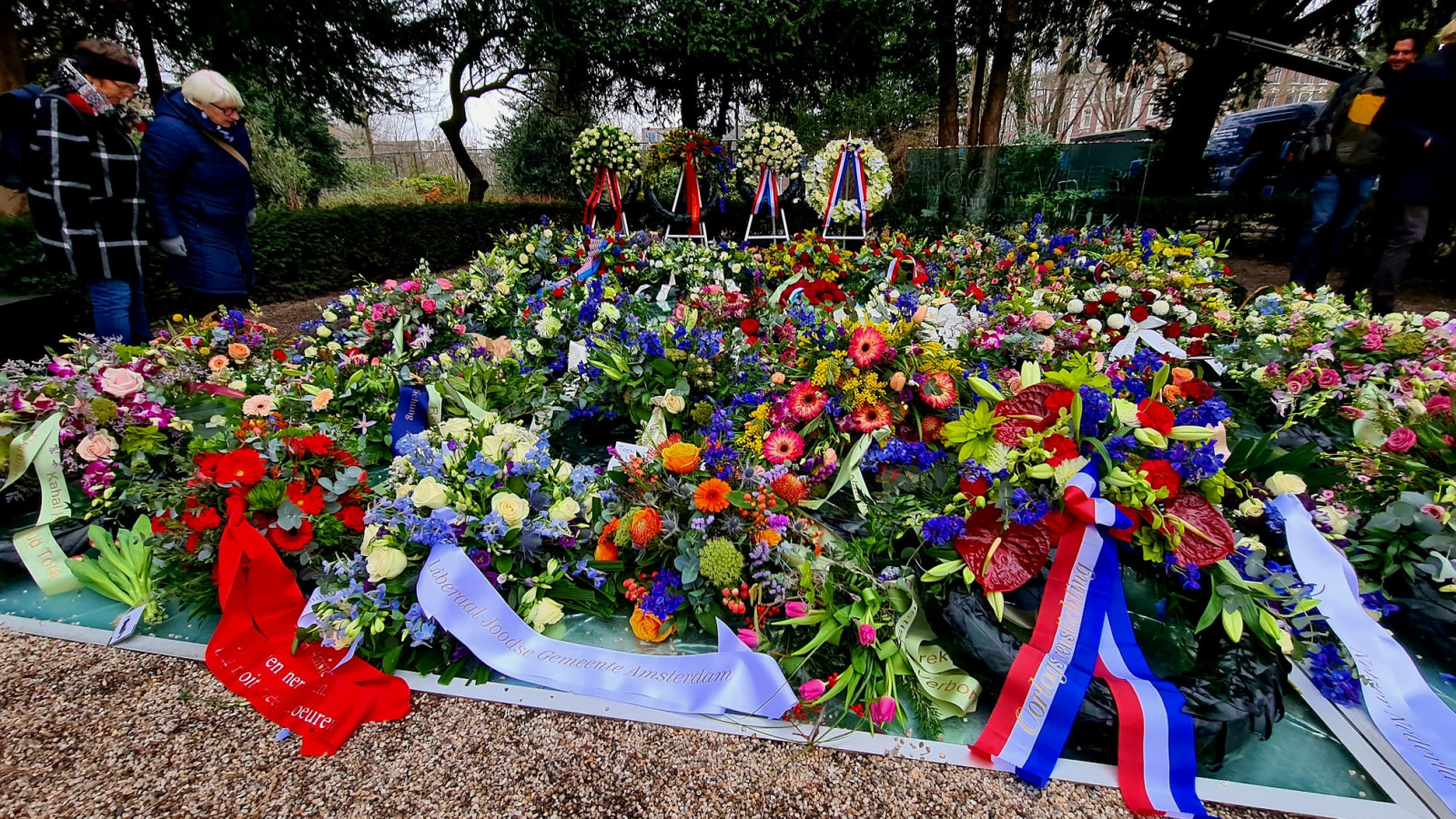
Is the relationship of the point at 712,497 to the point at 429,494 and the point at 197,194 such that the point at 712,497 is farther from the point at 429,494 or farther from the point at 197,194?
the point at 197,194

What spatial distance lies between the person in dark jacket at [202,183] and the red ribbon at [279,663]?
2.33 metres

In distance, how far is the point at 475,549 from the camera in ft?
5.90

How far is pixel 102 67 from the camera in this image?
9.48ft

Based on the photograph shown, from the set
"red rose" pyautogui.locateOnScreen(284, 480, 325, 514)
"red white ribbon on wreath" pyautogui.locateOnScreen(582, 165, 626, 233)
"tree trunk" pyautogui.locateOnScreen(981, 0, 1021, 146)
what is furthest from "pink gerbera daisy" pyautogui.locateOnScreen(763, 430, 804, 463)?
"tree trunk" pyautogui.locateOnScreen(981, 0, 1021, 146)

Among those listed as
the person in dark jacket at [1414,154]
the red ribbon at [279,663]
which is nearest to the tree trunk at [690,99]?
the person in dark jacket at [1414,154]

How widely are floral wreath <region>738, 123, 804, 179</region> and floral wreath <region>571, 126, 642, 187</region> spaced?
126 cm

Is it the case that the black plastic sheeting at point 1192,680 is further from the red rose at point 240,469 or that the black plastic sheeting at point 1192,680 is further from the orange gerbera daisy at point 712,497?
the red rose at point 240,469

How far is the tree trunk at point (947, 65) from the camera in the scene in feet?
32.8

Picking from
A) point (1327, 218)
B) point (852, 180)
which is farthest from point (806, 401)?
point (852, 180)

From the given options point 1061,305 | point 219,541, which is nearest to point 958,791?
point 219,541

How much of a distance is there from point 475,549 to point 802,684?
964 mm

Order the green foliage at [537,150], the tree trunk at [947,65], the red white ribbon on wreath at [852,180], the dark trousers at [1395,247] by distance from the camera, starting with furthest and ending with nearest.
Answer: the green foliage at [537,150] < the tree trunk at [947,65] < the red white ribbon on wreath at [852,180] < the dark trousers at [1395,247]

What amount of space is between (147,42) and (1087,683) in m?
11.2

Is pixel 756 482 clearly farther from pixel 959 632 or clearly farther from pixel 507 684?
pixel 507 684
